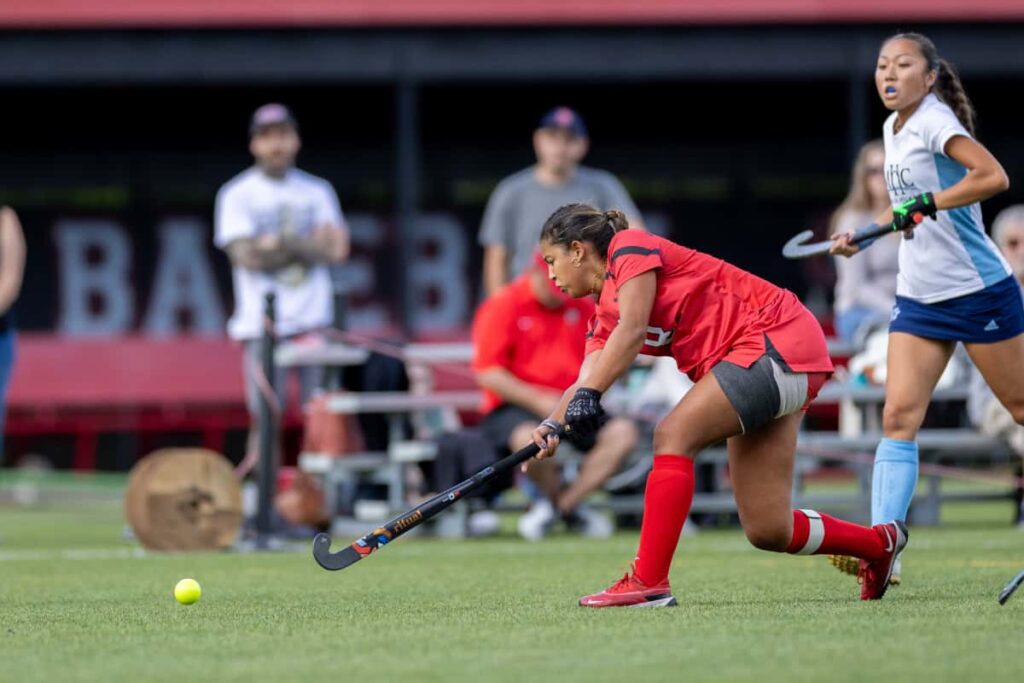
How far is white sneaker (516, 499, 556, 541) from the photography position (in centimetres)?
1066

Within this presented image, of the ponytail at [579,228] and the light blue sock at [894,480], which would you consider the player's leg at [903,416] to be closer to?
the light blue sock at [894,480]

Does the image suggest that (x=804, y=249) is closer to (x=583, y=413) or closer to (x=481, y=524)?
(x=583, y=413)

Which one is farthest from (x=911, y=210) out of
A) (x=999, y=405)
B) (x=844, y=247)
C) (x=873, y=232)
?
(x=999, y=405)

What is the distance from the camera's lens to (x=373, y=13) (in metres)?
18.7

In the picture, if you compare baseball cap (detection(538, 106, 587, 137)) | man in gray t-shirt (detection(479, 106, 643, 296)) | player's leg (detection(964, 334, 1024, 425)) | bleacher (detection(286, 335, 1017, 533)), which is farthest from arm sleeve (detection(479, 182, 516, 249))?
player's leg (detection(964, 334, 1024, 425))

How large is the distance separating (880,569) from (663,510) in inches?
33.1

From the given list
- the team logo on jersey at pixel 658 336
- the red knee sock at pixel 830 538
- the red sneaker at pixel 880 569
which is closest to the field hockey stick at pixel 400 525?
the team logo on jersey at pixel 658 336

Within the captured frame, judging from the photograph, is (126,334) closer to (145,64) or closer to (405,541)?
(145,64)

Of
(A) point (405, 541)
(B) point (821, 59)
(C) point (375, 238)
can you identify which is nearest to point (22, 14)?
(C) point (375, 238)

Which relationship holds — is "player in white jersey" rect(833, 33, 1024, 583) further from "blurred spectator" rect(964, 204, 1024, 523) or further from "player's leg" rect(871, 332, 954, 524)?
"blurred spectator" rect(964, 204, 1024, 523)

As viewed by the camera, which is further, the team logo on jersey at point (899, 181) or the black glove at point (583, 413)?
the team logo on jersey at point (899, 181)

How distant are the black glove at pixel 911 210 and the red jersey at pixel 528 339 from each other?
427 centimetres

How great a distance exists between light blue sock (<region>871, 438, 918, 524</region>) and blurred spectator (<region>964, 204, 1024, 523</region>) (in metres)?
4.12

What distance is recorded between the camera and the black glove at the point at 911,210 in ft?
21.7
